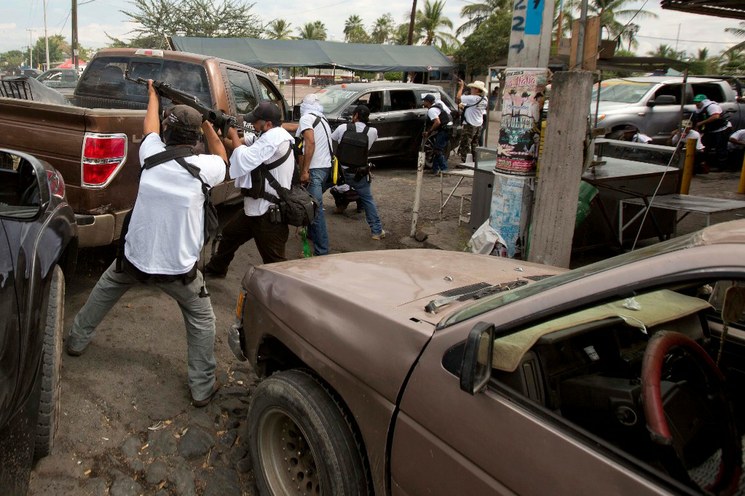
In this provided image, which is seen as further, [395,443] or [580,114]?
[580,114]

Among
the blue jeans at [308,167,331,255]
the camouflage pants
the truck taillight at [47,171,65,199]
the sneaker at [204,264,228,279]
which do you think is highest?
the camouflage pants

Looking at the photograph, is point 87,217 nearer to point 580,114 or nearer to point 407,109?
point 580,114

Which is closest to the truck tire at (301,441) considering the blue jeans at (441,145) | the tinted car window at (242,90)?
the tinted car window at (242,90)

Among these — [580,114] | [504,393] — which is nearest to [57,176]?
[504,393]

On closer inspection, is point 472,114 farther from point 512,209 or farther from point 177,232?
point 177,232

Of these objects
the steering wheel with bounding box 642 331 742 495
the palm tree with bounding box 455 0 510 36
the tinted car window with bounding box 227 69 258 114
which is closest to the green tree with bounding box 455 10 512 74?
the palm tree with bounding box 455 0 510 36

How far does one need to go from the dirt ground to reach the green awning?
1317 centimetres

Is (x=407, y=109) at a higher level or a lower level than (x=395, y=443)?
higher

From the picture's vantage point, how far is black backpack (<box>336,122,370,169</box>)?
666 cm

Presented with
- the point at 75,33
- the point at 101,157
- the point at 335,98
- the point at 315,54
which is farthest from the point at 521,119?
the point at 75,33

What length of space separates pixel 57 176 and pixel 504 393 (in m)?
2.92

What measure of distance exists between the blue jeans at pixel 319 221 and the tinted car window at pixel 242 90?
3.56ft

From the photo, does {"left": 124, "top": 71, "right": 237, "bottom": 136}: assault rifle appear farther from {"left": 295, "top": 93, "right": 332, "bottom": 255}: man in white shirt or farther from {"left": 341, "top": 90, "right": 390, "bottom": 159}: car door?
{"left": 341, "top": 90, "right": 390, "bottom": 159}: car door

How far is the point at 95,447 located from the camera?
117 inches
